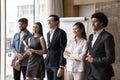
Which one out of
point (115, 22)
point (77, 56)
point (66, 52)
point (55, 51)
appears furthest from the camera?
point (115, 22)

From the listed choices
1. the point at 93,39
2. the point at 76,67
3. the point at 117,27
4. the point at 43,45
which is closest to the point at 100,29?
the point at 93,39

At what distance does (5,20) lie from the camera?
5406 millimetres

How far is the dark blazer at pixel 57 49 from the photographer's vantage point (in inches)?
140

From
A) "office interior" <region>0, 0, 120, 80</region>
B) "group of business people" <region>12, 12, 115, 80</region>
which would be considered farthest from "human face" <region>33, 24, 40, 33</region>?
"office interior" <region>0, 0, 120, 80</region>

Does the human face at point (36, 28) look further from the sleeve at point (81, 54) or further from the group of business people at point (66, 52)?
the sleeve at point (81, 54)

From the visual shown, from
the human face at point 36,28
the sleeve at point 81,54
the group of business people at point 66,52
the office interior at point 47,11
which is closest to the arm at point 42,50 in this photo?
the group of business people at point 66,52

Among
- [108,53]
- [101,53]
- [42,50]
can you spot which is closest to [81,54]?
[101,53]

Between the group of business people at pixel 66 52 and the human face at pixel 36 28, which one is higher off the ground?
the human face at pixel 36 28

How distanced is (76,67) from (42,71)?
28.3 inches

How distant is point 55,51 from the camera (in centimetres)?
362

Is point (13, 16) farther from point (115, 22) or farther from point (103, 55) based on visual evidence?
Answer: point (103, 55)

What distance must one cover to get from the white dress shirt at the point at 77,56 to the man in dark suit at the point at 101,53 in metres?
0.37

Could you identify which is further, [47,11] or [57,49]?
[47,11]

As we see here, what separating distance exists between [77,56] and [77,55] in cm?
1
